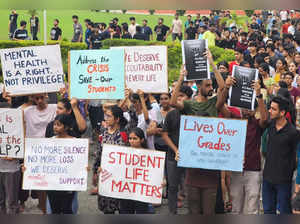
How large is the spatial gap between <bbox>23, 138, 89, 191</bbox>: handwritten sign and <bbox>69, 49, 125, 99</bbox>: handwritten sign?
696 mm

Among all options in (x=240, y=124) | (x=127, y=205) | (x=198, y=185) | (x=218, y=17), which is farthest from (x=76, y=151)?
(x=218, y=17)

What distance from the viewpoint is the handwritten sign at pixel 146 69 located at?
709 centimetres

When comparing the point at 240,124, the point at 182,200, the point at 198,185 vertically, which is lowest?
the point at 182,200

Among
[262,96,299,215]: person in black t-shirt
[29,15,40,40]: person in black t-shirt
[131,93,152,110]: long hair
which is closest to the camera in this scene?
[262,96,299,215]: person in black t-shirt

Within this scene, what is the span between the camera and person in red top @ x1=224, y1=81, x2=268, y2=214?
6.62 meters

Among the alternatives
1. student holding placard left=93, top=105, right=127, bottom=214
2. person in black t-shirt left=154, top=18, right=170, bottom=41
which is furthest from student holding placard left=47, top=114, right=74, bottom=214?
person in black t-shirt left=154, top=18, right=170, bottom=41

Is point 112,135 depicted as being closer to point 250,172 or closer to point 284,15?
point 250,172

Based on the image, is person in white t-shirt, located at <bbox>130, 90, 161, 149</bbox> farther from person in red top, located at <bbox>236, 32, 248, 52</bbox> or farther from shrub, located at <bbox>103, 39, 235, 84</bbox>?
person in red top, located at <bbox>236, 32, 248, 52</bbox>

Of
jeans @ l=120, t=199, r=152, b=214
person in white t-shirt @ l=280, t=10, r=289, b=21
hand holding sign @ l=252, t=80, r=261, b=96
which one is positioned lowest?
jeans @ l=120, t=199, r=152, b=214

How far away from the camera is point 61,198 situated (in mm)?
6582

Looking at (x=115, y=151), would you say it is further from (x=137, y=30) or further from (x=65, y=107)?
(x=137, y=30)

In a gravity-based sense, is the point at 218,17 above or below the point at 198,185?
above

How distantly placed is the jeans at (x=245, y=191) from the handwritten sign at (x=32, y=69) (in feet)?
7.94

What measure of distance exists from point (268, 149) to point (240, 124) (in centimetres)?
41
